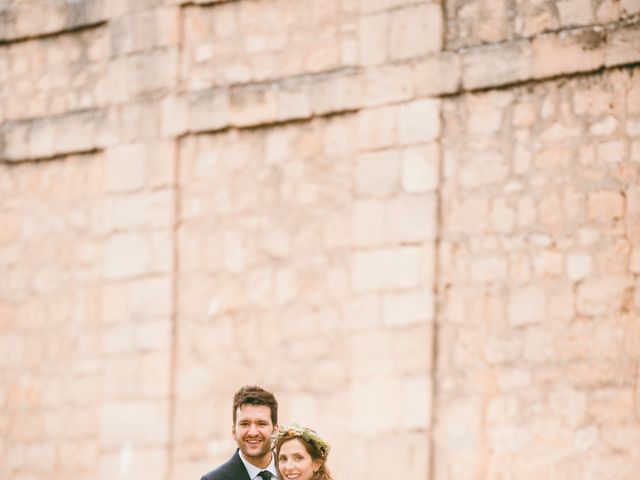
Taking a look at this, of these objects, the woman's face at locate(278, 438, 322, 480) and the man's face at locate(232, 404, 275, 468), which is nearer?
the woman's face at locate(278, 438, 322, 480)

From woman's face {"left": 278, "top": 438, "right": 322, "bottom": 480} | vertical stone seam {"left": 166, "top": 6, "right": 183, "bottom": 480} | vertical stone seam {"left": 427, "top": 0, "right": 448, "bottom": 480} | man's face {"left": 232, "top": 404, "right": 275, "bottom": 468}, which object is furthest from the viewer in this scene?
vertical stone seam {"left": 166, "top": 6, "right": 183, "bottom": 480}

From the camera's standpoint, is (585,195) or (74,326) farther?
(74,326)

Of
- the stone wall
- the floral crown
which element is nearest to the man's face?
the floral crown

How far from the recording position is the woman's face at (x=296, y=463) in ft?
24.1

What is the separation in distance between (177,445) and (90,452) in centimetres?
78

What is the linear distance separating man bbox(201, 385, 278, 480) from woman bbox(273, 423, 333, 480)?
20 centimetres

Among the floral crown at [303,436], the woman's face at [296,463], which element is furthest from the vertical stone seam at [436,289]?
the woman's face at [296,463]

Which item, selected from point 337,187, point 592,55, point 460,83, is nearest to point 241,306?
point 337,187

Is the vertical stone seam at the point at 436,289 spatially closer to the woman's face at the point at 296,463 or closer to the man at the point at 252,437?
the man at the point at 252,437

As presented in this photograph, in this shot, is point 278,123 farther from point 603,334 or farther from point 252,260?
point 603,334

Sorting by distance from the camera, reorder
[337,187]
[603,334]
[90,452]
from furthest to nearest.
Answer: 1. [90,452]
2. [337,187]
3. [603,334]

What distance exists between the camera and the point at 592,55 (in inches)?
408

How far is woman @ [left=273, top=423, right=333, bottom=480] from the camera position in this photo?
Result: 7367 mm

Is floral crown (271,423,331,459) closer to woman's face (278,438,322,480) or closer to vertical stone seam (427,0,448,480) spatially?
woman's face (278,438,322,480)
